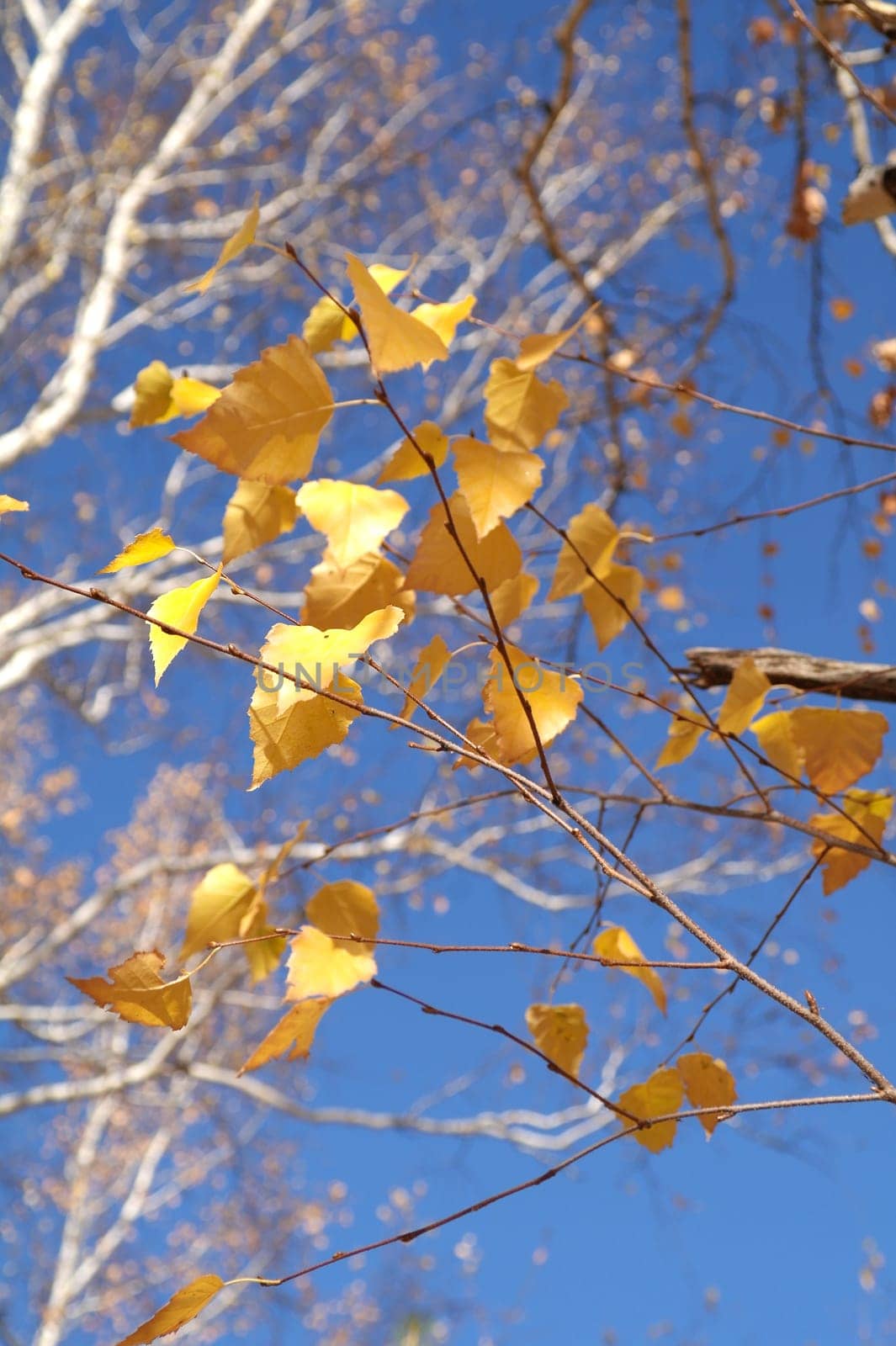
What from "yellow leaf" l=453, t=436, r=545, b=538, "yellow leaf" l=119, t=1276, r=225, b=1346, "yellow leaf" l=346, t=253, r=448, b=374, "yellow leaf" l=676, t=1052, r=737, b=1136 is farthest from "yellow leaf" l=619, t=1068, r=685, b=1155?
"yellow leaf" l=346, t=253, r=448, b=374

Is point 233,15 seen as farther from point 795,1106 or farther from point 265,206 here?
point 795,1106

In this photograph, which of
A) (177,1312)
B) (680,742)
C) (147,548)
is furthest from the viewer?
(680,742)

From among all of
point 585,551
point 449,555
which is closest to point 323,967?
point 449,555

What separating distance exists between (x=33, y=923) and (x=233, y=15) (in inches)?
220

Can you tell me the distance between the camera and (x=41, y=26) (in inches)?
169

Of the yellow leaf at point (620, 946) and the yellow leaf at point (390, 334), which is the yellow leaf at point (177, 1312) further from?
the yellow leaf at point (390, 334)

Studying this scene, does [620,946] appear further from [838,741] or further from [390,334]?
[390,334]

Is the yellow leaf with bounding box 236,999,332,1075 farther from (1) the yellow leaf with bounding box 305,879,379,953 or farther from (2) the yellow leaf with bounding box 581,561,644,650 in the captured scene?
(2) the yellow leaf with bounding box 581,561,644,650

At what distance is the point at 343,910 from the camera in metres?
0.78

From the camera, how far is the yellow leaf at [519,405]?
25.1 inches

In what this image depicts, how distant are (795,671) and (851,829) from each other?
0.18m

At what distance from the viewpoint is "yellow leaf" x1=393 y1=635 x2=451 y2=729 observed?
69cm

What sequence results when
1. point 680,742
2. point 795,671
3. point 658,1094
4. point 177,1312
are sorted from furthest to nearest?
point 795,671 < point 680,742 < point 658,1094 < point 177,1312

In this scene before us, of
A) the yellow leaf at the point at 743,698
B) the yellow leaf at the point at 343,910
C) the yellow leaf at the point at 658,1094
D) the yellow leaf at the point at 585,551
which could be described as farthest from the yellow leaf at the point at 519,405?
the yellow leaf at the point at 658,1094
